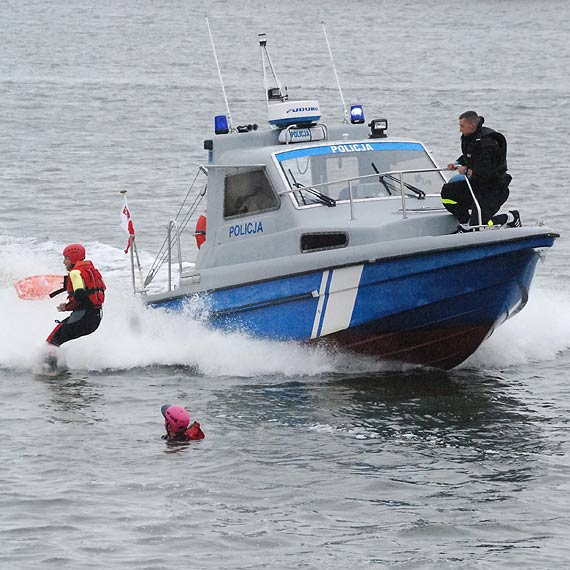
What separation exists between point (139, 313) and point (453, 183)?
3.77 meters

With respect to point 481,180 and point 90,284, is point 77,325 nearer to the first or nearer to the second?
point 90,284

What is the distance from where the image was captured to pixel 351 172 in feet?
40.4

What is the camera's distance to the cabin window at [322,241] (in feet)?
37.4

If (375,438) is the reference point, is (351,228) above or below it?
above

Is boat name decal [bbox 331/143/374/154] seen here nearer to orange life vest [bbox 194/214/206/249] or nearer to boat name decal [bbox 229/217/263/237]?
boat name decal [bbox 229/217/263/237]

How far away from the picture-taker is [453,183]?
11062mm

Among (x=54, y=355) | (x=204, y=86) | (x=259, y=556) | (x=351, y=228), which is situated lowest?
(x=259, y=556)

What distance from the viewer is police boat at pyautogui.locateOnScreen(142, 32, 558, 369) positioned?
1110cm

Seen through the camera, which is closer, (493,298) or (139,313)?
(493,298)

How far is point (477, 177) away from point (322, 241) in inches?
59.2

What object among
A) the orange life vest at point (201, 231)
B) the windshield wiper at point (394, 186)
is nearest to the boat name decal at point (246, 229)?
the orange life vest at point (201, 231)

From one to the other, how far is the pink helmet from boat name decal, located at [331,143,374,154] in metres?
3.54

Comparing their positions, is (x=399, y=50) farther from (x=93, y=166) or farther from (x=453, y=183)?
(x=453, y=183)

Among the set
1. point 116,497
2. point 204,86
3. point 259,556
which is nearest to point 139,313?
point 116,497
